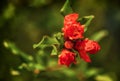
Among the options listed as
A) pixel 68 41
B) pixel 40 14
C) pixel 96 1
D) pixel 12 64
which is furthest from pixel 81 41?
pixel 96 1

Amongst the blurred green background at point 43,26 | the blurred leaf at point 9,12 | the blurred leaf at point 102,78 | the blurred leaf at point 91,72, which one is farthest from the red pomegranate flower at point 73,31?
the blurred leaf at point 102,78

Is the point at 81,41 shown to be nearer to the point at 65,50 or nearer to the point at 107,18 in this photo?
the point at 65,50

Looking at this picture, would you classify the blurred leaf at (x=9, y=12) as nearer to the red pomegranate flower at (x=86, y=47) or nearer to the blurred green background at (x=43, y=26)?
the blurred green background at (x=43, y=26)

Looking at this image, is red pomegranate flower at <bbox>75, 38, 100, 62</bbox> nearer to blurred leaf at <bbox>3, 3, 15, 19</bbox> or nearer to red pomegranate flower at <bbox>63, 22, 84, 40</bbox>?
red pomegranate flower at <bbox>63, 22, 84, 40</bbox>

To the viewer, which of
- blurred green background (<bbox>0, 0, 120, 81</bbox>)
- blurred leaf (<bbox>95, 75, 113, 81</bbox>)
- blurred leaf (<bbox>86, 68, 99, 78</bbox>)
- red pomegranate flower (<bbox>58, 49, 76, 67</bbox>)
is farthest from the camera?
blurred leaf (<bbox>95, 75, 113, 81</bbox>)

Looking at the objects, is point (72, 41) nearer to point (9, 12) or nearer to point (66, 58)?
point (66, 58)

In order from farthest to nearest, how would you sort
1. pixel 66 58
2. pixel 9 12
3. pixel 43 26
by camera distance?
pixel 43 26 → pixel 9 12 → pixel 66 58

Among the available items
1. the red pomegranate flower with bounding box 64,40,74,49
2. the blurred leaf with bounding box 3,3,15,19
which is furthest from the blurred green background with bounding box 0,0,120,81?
the red pomegranate flower with bounding box 64,40,74,49

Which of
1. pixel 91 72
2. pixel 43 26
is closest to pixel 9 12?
pixel 43 26
